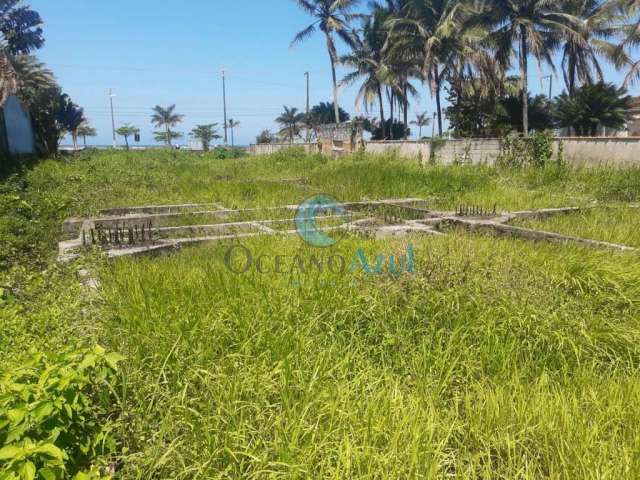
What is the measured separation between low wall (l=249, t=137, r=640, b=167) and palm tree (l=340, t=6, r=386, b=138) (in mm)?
9721

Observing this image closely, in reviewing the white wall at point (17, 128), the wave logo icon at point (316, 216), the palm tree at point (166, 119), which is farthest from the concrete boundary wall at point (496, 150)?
the palm tree at point (166, 119)

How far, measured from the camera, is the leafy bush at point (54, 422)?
A: 1.35 meters

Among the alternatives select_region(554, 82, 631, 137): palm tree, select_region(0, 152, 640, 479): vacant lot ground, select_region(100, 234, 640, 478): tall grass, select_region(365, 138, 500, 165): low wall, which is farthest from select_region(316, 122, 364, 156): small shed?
select_region(100, 234, 640, 478): tall grass

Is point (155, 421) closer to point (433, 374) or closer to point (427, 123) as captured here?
point (433, 374)

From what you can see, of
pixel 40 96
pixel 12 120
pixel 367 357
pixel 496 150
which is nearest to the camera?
pixel 367 357

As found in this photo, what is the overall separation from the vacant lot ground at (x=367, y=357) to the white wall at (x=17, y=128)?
15.4m

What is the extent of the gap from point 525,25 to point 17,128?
68.9ft

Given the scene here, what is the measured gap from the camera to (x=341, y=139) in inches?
1002

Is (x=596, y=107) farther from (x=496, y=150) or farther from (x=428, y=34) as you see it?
(x=428, y=34)

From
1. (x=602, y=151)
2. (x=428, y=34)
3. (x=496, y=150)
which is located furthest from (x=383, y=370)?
(x=428, y=34)

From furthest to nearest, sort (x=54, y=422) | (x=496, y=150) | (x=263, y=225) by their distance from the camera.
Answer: (x=496, y=150) < (x=263, y=225) < (x=54, y=422)

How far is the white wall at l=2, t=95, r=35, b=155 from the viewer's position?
17.4m

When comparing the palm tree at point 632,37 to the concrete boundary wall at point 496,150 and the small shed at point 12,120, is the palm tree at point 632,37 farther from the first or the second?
the small shed at point 12,120

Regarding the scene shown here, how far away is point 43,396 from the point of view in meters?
1.60
